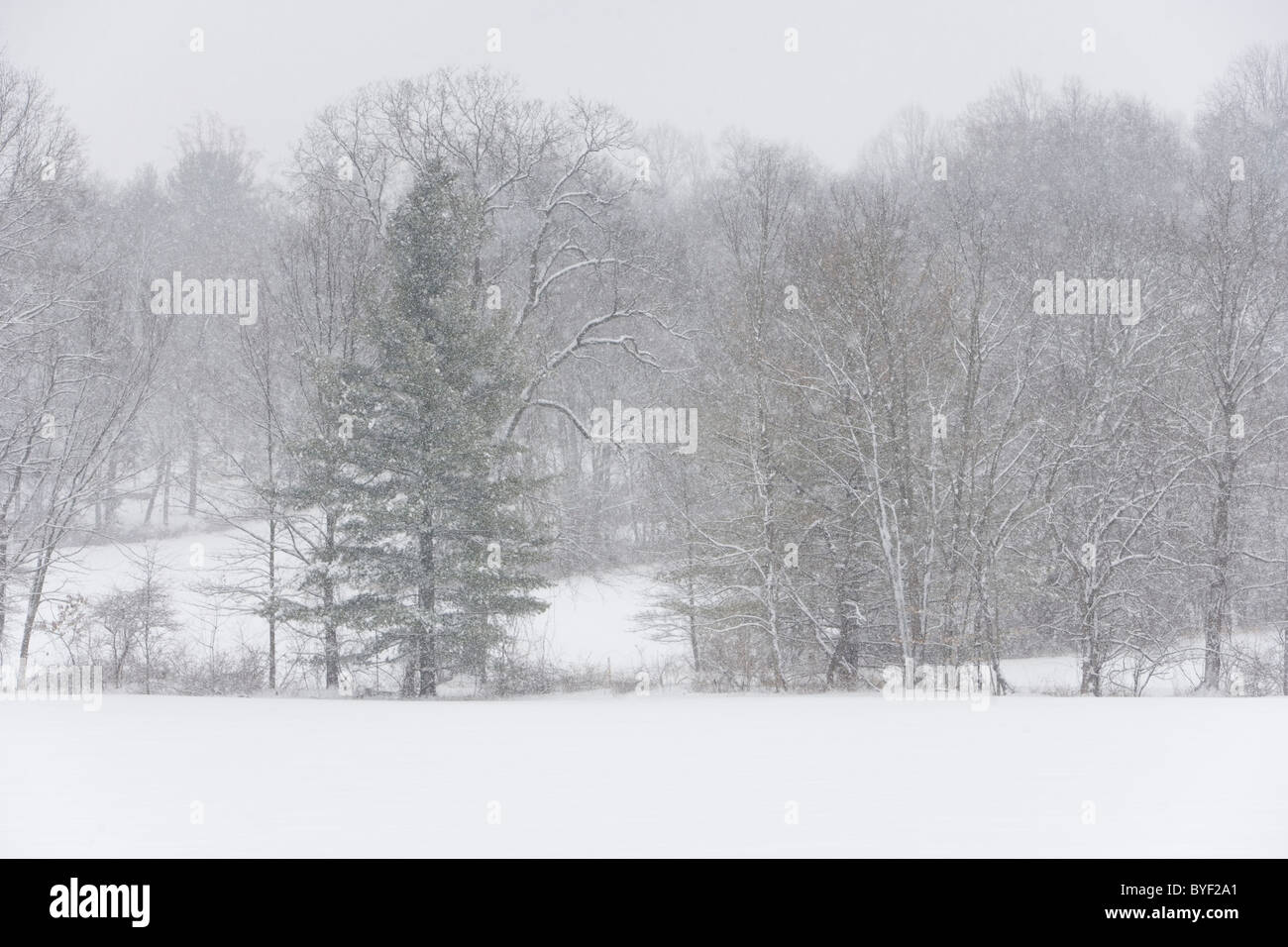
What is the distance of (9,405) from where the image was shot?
23891mm

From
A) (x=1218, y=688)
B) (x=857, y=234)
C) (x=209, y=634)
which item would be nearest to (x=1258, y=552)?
(x=1218, y=688)

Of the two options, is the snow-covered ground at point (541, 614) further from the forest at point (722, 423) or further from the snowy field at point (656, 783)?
the snowy field at point (656, 783)

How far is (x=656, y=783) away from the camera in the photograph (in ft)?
32.9

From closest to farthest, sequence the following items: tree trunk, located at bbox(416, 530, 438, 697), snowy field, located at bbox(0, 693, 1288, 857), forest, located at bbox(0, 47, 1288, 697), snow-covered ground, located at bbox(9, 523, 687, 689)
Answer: snowy field, located at bbox(0, 693, 1288, 857) < tree trunk, located at bbox(416, 530, 438, 697) < forest, located at bbox(0, 47, 1288, 697) < snow-covered ground, located at bbox(9, 523, 687, 689)

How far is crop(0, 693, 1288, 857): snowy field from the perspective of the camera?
8.02 m

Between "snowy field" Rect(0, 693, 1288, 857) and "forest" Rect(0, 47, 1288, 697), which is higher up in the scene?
"forest" Rect(0, 47, 1288, 697)

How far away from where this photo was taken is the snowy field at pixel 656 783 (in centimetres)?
802

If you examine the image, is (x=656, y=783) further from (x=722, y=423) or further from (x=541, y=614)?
(x=541, y=614)

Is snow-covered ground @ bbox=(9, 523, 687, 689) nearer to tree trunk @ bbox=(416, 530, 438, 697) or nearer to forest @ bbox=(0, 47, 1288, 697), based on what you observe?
forest @ bbox=(0, 47, 1288, 697)

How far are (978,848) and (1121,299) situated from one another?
67.7ft

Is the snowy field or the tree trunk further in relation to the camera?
the tree trunk

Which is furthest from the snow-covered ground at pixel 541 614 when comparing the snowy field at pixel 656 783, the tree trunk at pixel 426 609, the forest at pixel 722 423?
the snowy field at pixel 656 783

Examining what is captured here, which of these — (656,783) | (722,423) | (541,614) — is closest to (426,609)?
(722,423)

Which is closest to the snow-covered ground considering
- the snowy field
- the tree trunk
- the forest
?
the forest
